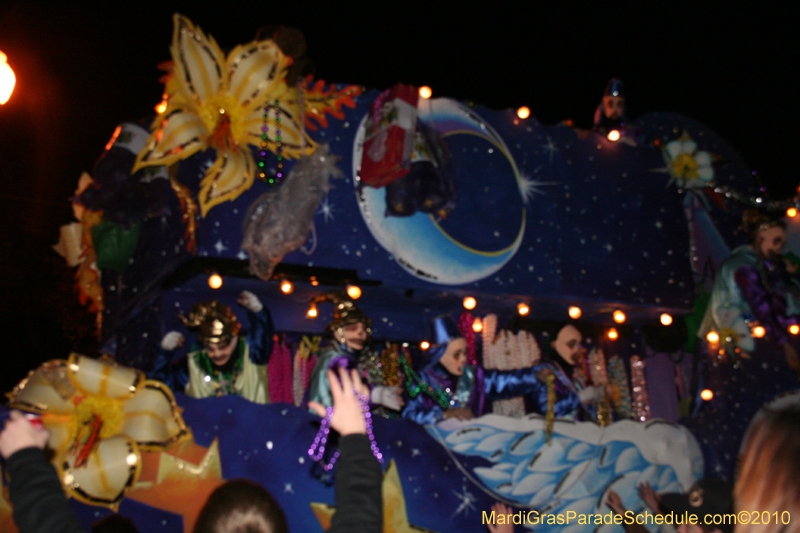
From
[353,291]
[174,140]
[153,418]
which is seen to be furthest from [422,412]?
[174,140]

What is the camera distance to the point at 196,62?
4.29m

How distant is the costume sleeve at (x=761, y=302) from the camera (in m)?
6.00

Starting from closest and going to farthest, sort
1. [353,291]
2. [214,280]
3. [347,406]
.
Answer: [347,406] → [214,280] → [353,291]

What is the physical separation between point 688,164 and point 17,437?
5929 mm

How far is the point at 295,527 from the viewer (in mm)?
3504

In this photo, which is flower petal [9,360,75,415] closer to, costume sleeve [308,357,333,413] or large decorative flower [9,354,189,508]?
large decorative flower [9,354,189,508]

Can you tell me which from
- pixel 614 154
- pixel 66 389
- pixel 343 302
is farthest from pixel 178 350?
pixel 614 154

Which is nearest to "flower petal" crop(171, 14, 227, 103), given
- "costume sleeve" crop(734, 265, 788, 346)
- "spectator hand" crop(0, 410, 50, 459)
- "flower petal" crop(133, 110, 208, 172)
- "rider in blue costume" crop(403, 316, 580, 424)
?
"flower petal" crop(133, 110, 208, 172)

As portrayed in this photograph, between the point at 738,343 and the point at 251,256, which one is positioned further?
the point at 738,343

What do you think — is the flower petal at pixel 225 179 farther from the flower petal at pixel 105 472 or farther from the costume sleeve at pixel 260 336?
the flower petal at pixel 105 472

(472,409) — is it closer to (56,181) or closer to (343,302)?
→ (343,302)

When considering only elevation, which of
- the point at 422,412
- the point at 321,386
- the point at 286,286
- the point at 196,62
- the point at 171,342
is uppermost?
the point at 196,62

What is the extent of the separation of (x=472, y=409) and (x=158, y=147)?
2.99 m

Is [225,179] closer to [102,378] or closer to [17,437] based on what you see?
[102,378]
